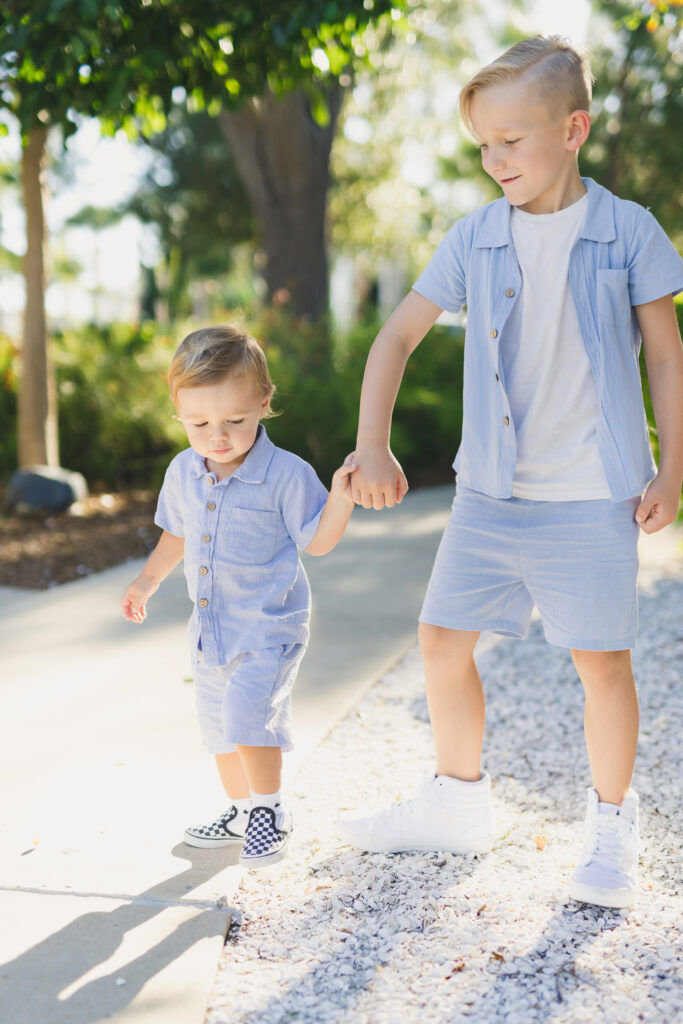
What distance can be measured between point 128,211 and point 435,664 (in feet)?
62.9

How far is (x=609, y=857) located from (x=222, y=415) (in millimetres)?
1276

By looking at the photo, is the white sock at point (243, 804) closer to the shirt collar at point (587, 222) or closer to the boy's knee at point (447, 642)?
the boy's knee at point (447, 642)

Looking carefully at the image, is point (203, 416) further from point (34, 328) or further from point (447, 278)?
point (34, 328)

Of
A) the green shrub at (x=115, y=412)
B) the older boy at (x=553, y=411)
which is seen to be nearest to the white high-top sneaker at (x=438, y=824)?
the older boy at (x=553, y=411)

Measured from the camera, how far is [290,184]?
10914 millimetres

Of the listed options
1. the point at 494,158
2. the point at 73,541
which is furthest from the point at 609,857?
the point at 73,541

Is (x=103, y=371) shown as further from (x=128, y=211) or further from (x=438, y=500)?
(x=128, y=211)

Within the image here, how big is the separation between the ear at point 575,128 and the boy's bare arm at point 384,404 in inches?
17.4

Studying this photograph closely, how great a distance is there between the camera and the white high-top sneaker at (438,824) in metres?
2.43

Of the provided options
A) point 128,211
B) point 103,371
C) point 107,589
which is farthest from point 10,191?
point 107,589

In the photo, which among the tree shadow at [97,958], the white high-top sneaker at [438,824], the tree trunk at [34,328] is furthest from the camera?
the tree trunk at [34,328]

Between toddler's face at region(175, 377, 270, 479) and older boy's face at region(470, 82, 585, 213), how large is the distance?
687mm

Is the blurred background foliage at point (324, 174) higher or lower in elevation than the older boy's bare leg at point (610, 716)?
higher

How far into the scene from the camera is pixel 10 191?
28.2 m
